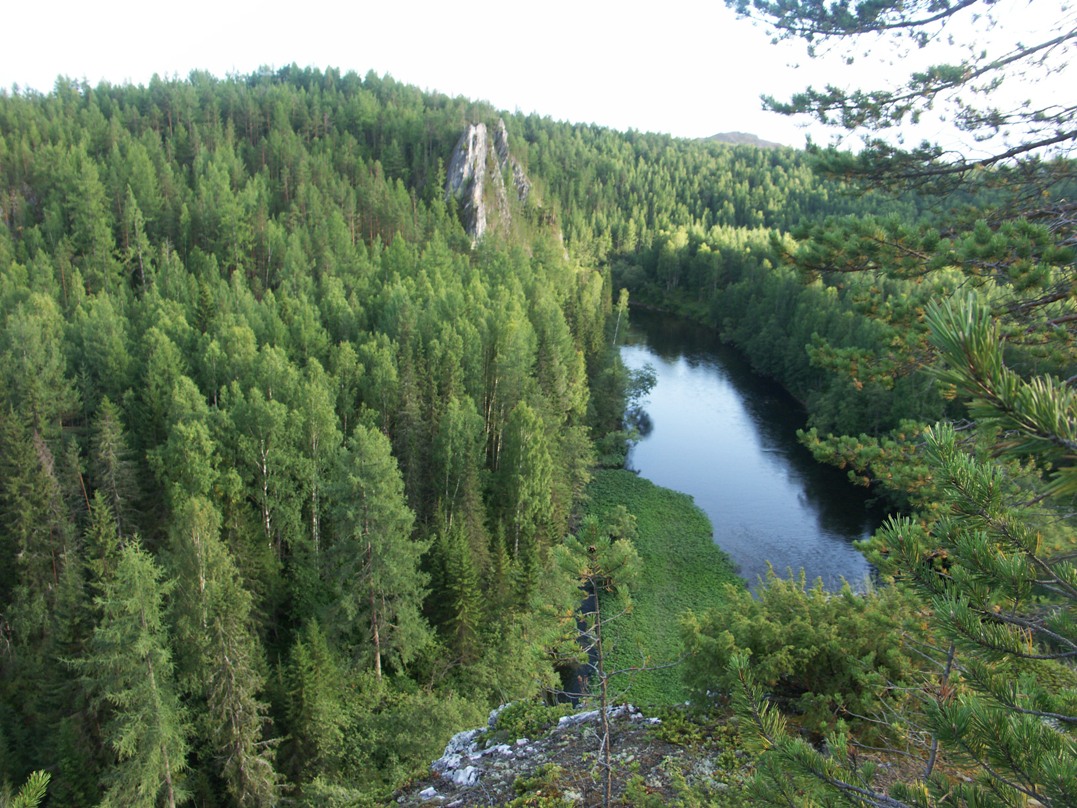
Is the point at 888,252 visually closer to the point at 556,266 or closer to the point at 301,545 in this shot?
the point at 301,545

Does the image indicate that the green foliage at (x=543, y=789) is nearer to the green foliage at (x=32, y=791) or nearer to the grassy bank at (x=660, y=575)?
the green foliage at (x=32, y=791)

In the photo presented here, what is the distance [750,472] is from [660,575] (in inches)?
508

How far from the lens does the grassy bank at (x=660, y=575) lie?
21594 millimetres

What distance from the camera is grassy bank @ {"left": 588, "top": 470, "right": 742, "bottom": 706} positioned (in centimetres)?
2159

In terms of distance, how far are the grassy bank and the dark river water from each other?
117cm

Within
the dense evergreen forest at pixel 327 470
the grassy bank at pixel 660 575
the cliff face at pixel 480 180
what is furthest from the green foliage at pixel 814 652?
the cliff face at pixel 480 180

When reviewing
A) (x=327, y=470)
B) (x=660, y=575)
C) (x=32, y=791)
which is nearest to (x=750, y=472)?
(x=660, y=575)

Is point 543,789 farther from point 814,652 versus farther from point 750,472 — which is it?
point 750,472

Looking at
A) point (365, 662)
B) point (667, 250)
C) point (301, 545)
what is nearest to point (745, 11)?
point (365, 662)

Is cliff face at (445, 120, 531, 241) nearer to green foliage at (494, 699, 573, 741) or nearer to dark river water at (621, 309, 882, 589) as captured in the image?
dark river water at (621, 309, 882, 589)

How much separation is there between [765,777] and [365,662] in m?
19.0

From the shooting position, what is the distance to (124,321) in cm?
3253

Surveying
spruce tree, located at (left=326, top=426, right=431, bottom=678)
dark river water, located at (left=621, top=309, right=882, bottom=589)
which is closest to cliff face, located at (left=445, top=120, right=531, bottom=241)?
dark river water, located at (left=621, top=309, right=882, bottom=589)

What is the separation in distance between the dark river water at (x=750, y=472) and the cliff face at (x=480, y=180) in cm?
2184
